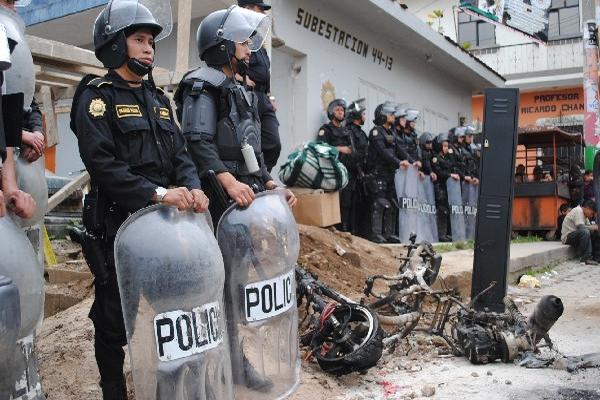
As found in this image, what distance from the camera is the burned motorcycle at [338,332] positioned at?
12.7 ft

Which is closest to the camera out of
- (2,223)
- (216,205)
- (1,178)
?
(2,223)

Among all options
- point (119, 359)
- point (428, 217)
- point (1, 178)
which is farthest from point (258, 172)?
point (428, 217)

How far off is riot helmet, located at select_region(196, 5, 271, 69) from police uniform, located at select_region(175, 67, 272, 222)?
107 millimetres

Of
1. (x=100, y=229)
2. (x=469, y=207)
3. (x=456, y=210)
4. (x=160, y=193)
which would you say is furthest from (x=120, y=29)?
(x=469, y=207)

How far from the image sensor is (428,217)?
430 inches

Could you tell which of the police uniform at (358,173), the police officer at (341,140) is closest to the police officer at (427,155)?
the police uniform at (358,173)

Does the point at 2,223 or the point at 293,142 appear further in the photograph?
the point at 293,142

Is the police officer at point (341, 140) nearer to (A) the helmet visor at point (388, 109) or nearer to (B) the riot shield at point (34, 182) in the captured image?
(A) the helmet visor at point (388, 109)

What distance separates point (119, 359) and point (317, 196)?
187 inches

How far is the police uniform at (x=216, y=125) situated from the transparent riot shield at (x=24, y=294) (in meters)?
1.25

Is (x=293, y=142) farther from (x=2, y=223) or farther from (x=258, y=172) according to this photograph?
(x=2, y=223)

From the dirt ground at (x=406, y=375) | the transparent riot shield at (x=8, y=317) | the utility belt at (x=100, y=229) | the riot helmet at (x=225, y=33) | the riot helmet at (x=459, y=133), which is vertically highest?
the riot helmet at (x=459, y=133)

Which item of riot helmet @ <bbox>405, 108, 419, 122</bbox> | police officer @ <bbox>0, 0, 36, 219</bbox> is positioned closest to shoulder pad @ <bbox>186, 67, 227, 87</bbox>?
police officer @ <bbox>0, 0, 36, 219</bbox>

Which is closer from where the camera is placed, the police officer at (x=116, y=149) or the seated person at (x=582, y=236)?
the police officer at (x=116, y=149)
